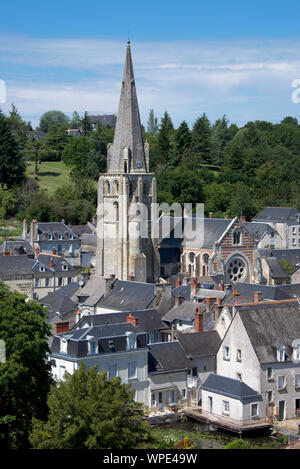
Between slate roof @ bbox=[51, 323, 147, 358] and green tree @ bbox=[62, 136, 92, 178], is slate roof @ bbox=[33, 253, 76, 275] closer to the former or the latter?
slate roof @ bbox=[51, 323, 147, 358]

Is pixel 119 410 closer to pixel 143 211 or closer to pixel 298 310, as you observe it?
pixel 298 310

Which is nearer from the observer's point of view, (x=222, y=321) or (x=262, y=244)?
(x=222, y=321)

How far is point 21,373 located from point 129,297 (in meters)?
21.1

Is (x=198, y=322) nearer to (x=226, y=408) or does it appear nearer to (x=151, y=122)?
(x=226, y=408)

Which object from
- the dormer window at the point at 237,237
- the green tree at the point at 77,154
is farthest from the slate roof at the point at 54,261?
the green tree at the point at 77,154

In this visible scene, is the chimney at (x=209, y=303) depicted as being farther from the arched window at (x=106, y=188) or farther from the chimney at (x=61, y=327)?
the arched window at (x=106, y=188)

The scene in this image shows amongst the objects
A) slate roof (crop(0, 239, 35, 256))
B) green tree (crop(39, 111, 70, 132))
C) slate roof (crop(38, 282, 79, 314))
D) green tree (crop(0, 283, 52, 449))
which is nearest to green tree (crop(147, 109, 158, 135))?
green tree (crop(39, 111, 70, 132))

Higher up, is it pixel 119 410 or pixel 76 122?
pixel 76 122

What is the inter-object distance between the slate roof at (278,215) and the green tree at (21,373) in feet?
247

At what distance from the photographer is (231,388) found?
4172 cm

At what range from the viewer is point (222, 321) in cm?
4675

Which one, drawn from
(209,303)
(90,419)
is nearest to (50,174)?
(209,303)

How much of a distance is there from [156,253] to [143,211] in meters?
4.11
